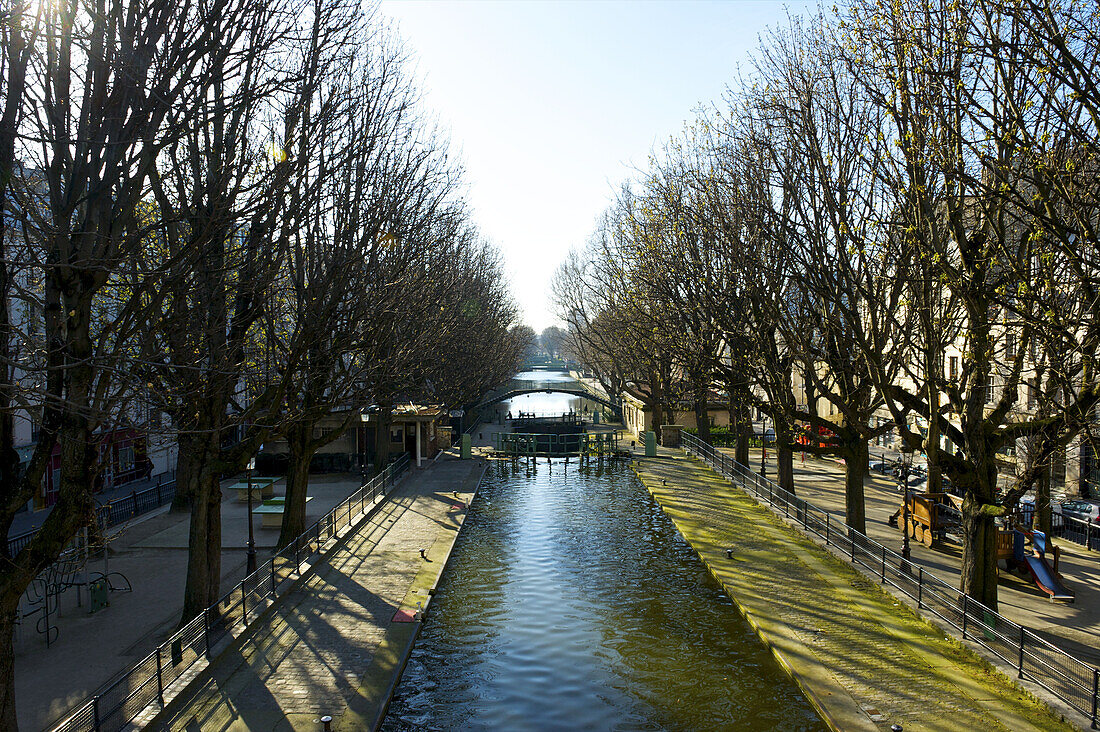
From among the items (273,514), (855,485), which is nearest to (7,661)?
(273,514)

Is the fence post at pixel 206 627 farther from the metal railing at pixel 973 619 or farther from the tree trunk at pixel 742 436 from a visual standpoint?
the tree trunk at pixel 742 436

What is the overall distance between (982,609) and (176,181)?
1687 cm

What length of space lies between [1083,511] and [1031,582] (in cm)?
924

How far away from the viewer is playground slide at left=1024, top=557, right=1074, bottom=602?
56.6 ft

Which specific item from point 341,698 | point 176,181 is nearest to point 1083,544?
point 341,698

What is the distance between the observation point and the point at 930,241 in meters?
13.7

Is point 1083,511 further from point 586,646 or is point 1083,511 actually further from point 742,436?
point 586,646

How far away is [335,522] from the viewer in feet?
78.0

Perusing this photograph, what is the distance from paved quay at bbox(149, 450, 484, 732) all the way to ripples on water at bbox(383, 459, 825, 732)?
60cm

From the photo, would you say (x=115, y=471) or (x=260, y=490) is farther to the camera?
(x=115, y=471)

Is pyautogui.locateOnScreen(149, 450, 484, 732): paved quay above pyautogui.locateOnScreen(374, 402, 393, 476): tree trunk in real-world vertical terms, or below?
below

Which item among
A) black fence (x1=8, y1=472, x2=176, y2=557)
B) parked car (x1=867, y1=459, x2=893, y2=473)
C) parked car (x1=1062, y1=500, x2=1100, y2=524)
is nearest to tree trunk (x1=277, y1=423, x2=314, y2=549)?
black fence (x1=8, y1=472, x2=176, y2=557)

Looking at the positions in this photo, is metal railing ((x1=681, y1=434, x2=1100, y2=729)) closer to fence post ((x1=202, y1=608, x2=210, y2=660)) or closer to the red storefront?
fence post ((x1=202, y1=608, x2=210, y2=660))

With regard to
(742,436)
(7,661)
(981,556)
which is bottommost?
(7,661)
